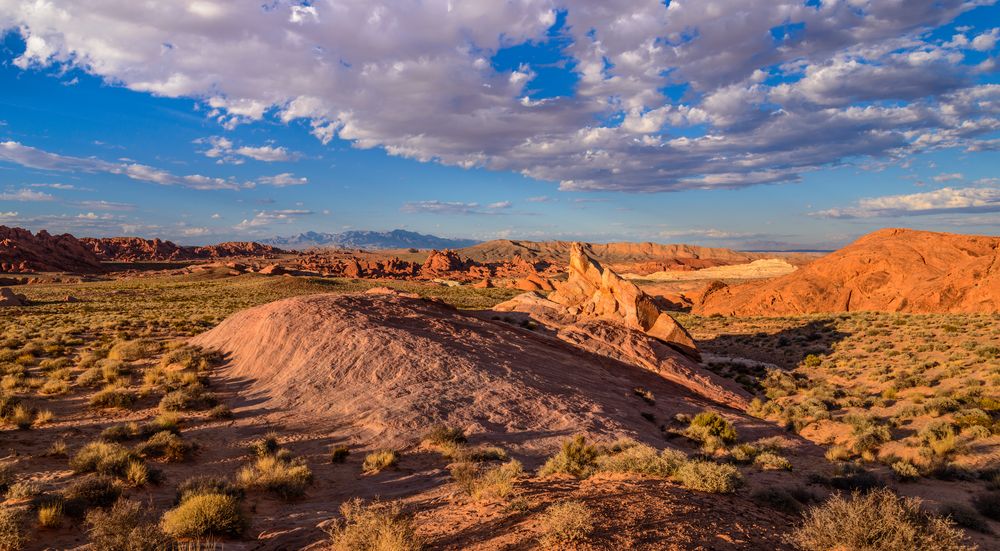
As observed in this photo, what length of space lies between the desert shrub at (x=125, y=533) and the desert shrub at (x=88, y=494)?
1.07 meters

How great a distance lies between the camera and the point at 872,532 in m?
5.75

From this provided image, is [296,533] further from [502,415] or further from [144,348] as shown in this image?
[144,348]

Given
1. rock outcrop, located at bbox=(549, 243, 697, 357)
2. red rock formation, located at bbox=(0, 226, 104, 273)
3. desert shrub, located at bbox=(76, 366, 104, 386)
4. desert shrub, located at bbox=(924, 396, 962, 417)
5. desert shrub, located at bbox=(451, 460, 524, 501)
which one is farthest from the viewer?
red rock formation, located at bbox=(0, 226, 104, 273)

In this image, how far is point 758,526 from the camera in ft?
21.5

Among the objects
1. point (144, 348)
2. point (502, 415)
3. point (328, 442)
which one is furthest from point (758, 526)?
point (144, 348)

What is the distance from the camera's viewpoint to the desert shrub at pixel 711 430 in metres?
13.9

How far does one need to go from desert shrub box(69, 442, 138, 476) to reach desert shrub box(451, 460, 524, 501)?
6.36 m

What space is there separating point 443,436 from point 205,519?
6.09 meters

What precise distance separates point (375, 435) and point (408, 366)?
13.6 ft

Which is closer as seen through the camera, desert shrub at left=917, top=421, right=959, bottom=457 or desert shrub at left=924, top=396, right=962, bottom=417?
desert shrub at left=917, top=421, right=959, bottom=457

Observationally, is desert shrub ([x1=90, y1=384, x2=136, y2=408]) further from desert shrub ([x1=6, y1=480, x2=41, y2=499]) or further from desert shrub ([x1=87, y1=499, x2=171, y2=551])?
desert shrub ([x1=87, y1=499, x2=171, y2=551])

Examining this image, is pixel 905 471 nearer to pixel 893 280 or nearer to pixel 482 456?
pixel 482 456

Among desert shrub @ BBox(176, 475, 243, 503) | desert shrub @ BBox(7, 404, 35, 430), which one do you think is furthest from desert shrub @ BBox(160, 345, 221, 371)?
desert shrub @ BBox(176, 475, 243, 503)

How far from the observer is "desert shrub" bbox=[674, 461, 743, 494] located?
7.80 metres
